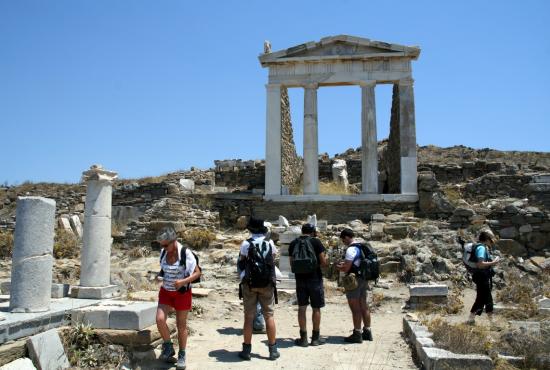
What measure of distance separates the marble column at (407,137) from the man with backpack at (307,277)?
11383 mm

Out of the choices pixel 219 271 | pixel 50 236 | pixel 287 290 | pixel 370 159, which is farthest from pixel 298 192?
pixel 50 236

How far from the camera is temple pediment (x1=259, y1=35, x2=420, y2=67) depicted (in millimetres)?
18438

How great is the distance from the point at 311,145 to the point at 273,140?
4.66ft

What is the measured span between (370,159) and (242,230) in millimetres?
5228

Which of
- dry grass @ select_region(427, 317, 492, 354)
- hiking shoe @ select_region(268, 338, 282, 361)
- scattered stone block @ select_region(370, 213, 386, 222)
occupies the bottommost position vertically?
hiking shoe @ select_region(268, 338, 282, 361)

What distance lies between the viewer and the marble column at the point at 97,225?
8438mm

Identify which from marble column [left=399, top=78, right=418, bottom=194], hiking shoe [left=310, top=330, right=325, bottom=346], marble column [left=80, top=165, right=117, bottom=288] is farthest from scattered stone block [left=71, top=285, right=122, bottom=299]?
marble column [left=399, top=78, right=418, bottom=194]

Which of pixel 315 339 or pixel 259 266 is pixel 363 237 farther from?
pixel 259 266

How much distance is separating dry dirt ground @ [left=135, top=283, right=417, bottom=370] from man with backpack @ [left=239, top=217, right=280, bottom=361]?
0.84ft

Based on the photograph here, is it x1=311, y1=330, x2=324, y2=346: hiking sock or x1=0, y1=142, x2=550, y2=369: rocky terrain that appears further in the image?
x1=0, y1=142, x2=550, y2=369: rocky terrain

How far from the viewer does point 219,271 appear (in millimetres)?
12422

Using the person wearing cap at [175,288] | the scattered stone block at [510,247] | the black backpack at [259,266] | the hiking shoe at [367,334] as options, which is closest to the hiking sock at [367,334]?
the hiking shoe at [367,334]

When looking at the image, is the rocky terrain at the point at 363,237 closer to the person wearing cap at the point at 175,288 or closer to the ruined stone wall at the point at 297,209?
the ruined stone wall at the point at 297,209

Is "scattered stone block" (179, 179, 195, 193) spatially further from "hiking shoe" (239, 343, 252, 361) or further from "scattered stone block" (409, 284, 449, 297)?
"hiking shoe" (239, 343, 252, 361)
